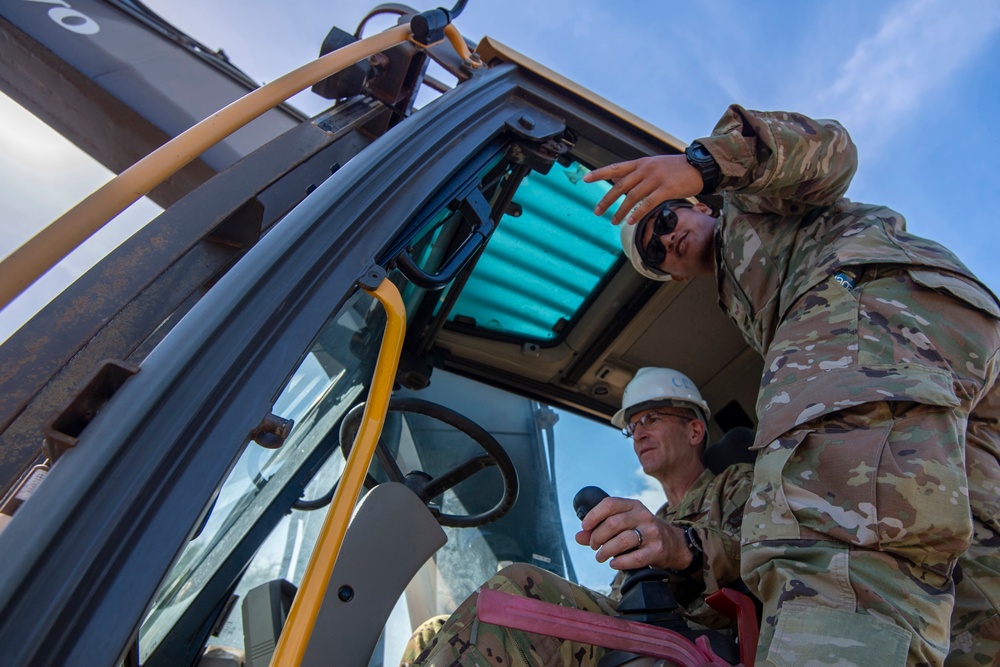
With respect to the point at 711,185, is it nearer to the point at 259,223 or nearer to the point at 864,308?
the point at 864,308

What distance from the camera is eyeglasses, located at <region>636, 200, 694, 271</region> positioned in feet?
6.35

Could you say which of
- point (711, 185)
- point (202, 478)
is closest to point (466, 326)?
point (711, 185)

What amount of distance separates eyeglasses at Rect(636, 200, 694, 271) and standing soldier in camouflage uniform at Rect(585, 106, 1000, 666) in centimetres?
24

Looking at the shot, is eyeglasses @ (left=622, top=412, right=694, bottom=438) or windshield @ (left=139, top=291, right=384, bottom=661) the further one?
eyeglasses @ (left=622, top=412, right=694, bottom=438)

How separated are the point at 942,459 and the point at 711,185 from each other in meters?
0.77

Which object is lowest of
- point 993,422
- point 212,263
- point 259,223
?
point 212,263

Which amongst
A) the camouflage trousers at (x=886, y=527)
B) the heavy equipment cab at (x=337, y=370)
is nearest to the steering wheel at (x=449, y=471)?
the heavy equipment cab at (x=337, y=370)

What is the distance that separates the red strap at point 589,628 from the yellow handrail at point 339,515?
1.02 ft

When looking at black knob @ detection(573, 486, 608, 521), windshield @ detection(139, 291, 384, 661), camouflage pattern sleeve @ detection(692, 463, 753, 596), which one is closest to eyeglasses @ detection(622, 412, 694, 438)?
camouflage pattern sleeve @ detection(692, 463, 753, 596)

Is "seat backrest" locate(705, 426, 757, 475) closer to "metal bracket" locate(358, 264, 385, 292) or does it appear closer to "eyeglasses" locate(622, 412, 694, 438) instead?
"eyeglasses" locate(622, 412, 694, 438)

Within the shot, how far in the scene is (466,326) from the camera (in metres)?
2.39

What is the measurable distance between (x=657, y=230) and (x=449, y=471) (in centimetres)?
87

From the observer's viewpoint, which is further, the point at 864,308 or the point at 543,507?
the point at 543,507

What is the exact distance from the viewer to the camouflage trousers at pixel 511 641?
1354 mm
